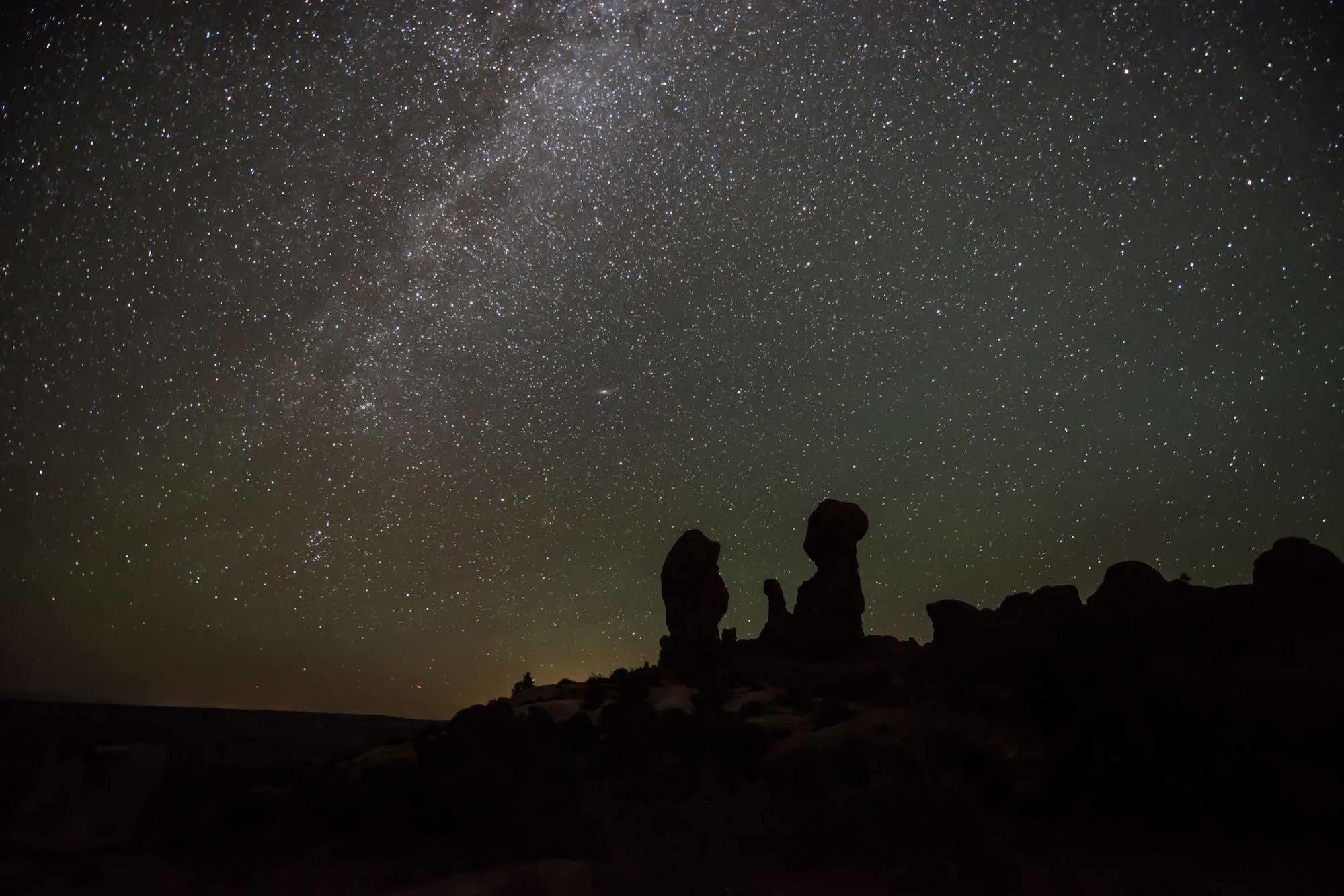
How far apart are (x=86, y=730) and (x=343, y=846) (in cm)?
4461

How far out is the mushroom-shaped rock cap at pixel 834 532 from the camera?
1421 inches

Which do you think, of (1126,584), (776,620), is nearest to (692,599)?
(776,620)

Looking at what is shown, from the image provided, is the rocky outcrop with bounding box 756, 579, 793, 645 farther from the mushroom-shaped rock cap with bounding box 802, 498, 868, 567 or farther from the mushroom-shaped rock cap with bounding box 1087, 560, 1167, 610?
the mushroom-shaped rock cap with bounding box 1087, 560, 1167, 610

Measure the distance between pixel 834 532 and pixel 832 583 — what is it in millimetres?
2893

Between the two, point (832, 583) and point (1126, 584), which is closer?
point (1126, 584)

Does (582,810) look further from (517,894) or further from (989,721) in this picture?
(989,721)

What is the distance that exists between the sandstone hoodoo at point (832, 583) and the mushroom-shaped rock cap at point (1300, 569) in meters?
17.6

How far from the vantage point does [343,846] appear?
37.7 ft

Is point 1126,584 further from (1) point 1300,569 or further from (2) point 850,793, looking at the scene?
(2) point 850,793

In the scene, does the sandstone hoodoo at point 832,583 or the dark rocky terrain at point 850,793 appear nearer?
the dark rocky terrain at point 850,793

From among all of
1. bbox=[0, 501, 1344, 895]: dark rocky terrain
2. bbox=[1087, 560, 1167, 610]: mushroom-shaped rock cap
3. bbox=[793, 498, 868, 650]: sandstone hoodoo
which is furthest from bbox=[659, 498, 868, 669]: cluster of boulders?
bbox=[0, 501, 1344, 895]: dark rocky terrain

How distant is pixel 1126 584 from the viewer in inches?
1005

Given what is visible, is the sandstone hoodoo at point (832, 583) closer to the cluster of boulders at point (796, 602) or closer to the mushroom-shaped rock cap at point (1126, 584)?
the cluster of boulders at point (796, 602)

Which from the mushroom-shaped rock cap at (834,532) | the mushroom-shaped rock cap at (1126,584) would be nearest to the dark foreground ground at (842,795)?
the mushroom-shaped rock cap at (1126,584)
